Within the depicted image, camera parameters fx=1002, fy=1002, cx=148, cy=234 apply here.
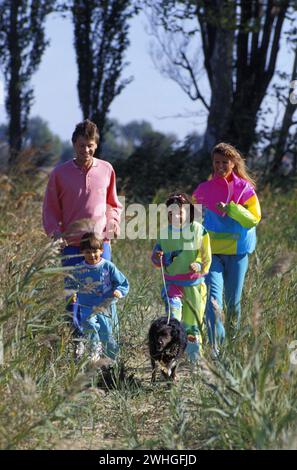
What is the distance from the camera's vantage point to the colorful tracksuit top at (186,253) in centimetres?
677

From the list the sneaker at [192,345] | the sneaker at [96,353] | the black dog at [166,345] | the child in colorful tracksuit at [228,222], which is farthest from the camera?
the child in colorful tracksuit at [228,222]

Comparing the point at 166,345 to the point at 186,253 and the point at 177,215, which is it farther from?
the point at 177,215

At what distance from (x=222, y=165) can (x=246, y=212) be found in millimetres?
375

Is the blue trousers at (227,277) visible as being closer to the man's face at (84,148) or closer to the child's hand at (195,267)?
the child's hand at (195,267)

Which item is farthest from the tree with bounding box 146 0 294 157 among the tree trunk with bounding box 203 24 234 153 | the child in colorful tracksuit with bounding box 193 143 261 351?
the child in colorful tracksuit with bounding box 193 143 261 351

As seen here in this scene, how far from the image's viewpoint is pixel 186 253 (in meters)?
6.77

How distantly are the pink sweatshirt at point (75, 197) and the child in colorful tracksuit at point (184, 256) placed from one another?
0.38m

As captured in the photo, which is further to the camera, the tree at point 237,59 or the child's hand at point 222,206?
the tree at point 237,59

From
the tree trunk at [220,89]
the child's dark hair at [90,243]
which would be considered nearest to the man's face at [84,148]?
the child's dark hair at [90,243]

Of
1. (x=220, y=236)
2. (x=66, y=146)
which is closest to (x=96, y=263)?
(x=220, y=236)

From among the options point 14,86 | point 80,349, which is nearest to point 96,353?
point 80,349

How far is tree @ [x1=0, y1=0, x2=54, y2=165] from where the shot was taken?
71.3ft

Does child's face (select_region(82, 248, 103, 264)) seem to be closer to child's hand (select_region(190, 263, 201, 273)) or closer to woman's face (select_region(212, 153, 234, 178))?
child's hand (select_region(190, 263, 201, 273))
